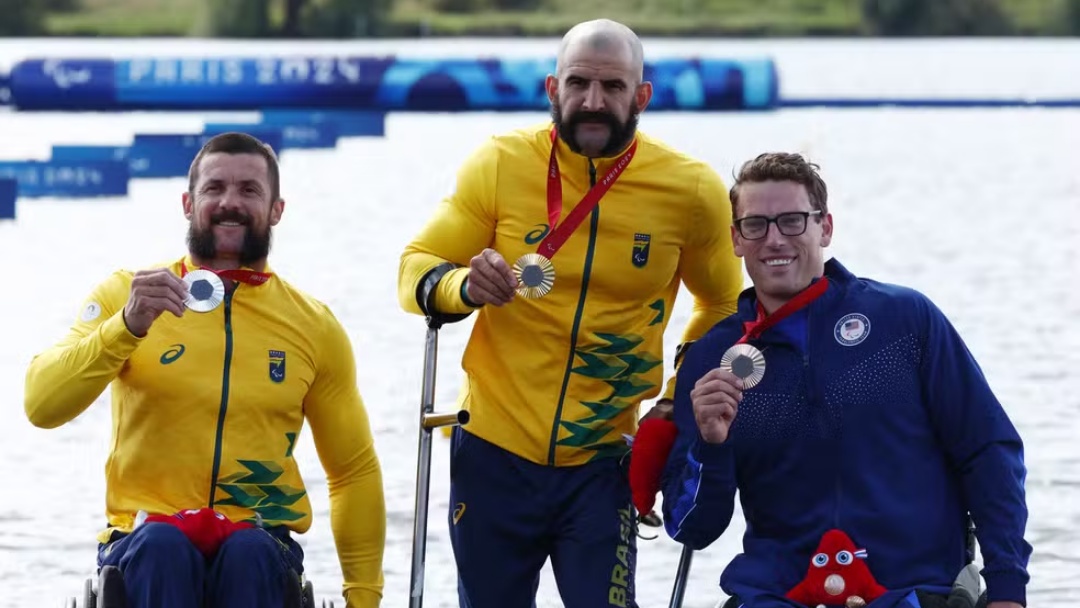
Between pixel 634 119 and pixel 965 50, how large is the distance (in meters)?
50.5

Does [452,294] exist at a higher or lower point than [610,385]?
higher

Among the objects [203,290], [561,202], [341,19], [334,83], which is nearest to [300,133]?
[334,83]

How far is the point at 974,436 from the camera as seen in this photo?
4316mm

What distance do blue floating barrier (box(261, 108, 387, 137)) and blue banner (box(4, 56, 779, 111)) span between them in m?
0.53

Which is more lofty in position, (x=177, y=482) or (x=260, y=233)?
(x=260, y=233)

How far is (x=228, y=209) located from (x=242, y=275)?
175 millimetres

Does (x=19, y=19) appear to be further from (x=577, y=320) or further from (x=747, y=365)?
(x=747, y=365)

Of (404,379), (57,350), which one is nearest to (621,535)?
(57,350)

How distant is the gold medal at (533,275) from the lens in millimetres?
4645

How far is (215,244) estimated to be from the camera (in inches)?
187

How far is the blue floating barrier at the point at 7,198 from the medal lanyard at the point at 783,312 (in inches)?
553

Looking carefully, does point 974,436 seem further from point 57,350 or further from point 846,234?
point 846,234

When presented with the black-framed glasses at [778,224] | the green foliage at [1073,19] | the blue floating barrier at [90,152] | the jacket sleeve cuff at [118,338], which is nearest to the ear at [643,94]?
the black-framed glasses at [778,224]

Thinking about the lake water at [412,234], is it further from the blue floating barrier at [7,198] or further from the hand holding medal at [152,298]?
the hand holding medal at [152,298]
